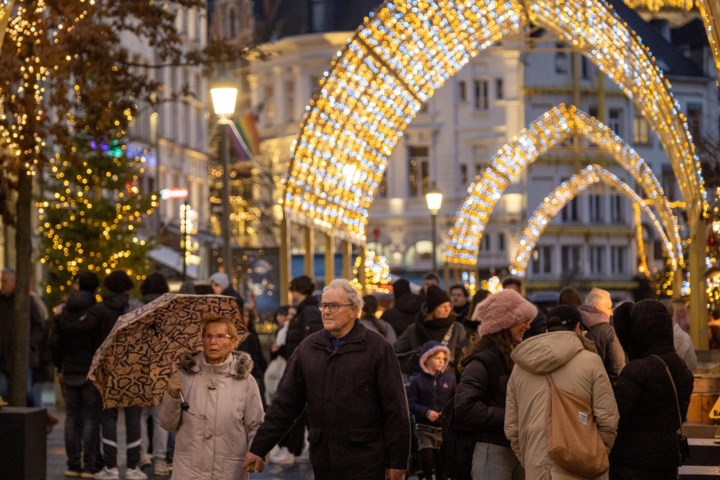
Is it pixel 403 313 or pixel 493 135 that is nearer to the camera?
pixel 403 313

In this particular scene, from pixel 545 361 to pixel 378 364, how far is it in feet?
3.36

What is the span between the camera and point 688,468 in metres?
14.4

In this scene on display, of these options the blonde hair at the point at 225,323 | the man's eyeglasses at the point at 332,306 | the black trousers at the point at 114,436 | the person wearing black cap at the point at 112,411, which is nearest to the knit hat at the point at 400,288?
the person wearing black cap at the point at 112,411

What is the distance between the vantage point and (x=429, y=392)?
1529cm

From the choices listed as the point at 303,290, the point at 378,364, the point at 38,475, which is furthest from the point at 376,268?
the point at 378,364

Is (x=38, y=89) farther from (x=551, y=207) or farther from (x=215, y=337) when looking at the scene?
(x=551, y=207)

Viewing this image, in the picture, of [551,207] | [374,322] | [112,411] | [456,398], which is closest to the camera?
[456,398]

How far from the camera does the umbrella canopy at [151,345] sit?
1191 centimetres

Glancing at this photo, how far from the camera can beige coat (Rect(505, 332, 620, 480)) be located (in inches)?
408

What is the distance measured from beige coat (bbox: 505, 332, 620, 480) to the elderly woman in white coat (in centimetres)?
168

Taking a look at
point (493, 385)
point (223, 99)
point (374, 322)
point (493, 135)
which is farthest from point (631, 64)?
point (493, 135)

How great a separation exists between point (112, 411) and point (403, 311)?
3666 millimetres

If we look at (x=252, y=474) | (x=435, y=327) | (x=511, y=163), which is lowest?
(x=252, y=474)

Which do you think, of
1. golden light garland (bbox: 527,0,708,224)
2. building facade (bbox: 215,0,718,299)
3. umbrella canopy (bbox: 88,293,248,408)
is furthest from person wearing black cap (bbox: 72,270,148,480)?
building facade (bbox: 215,0,718,299)
